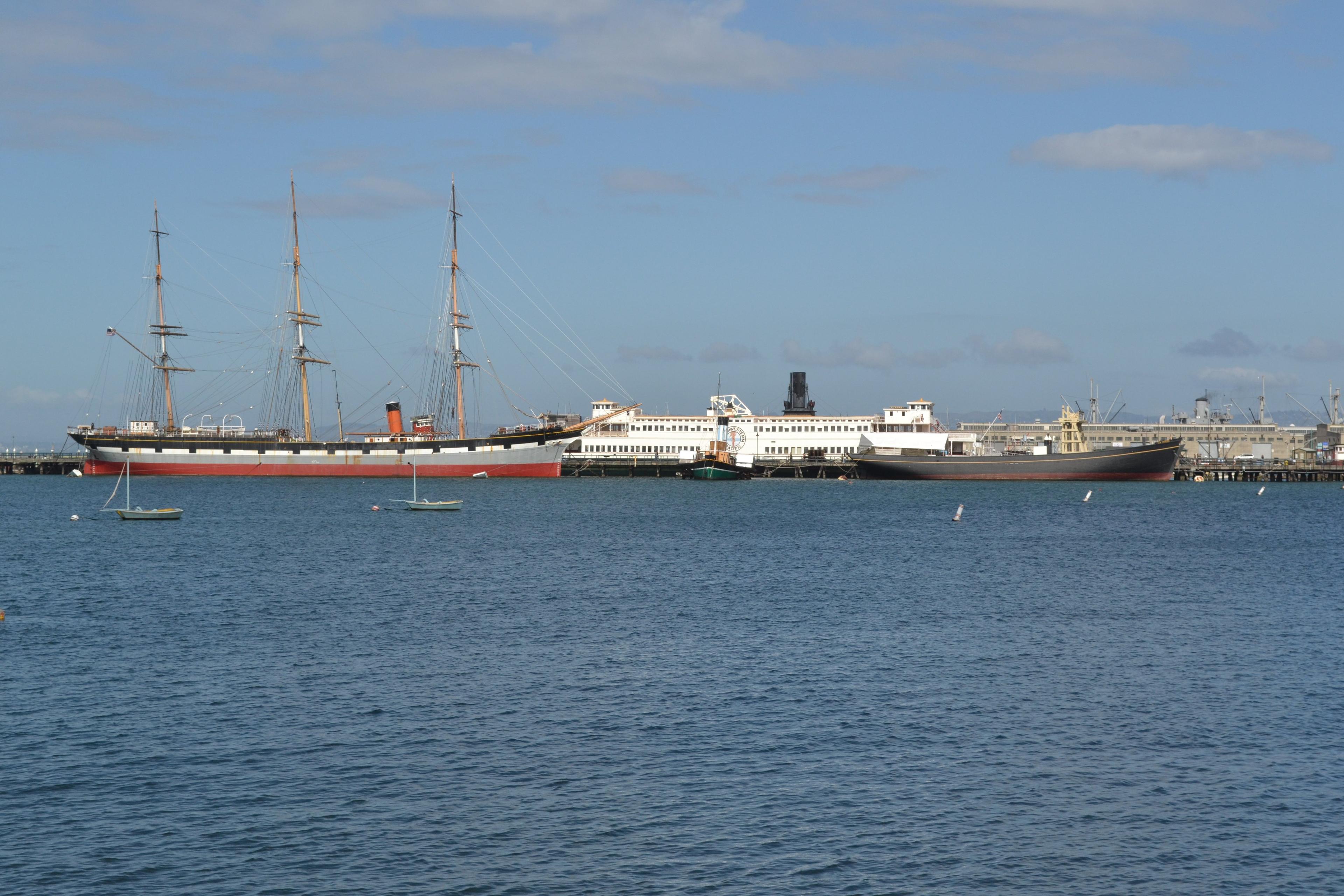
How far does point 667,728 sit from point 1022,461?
120076 millimetres

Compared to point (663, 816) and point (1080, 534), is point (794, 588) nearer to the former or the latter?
point (663, 816)

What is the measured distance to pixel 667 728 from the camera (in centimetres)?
2495

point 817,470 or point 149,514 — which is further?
point 817,470

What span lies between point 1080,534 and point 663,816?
57.9 m

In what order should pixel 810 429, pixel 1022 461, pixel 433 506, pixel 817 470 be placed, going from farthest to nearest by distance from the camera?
1. pixel 810 429
2. pixel 817 470
3. pixel 1022 461
4. pixel 433 506

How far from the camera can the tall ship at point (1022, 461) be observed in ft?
454

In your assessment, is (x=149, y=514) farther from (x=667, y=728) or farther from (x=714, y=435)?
(x=714, y=435)

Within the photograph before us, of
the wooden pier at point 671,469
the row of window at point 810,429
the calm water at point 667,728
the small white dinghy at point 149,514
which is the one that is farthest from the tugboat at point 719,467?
the calm water at point 667,728

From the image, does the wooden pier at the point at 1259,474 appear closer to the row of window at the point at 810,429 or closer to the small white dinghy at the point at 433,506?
the row of window at the point at 810,429

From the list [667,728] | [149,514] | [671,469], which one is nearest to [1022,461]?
[671,469]

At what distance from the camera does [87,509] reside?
3546 inches

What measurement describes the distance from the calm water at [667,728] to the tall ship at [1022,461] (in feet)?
285

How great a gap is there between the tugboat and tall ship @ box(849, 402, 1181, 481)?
1357 cm

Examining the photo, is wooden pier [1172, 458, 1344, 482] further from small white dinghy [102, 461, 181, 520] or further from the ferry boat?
small white dinghy [102, 461, 181, 520]
